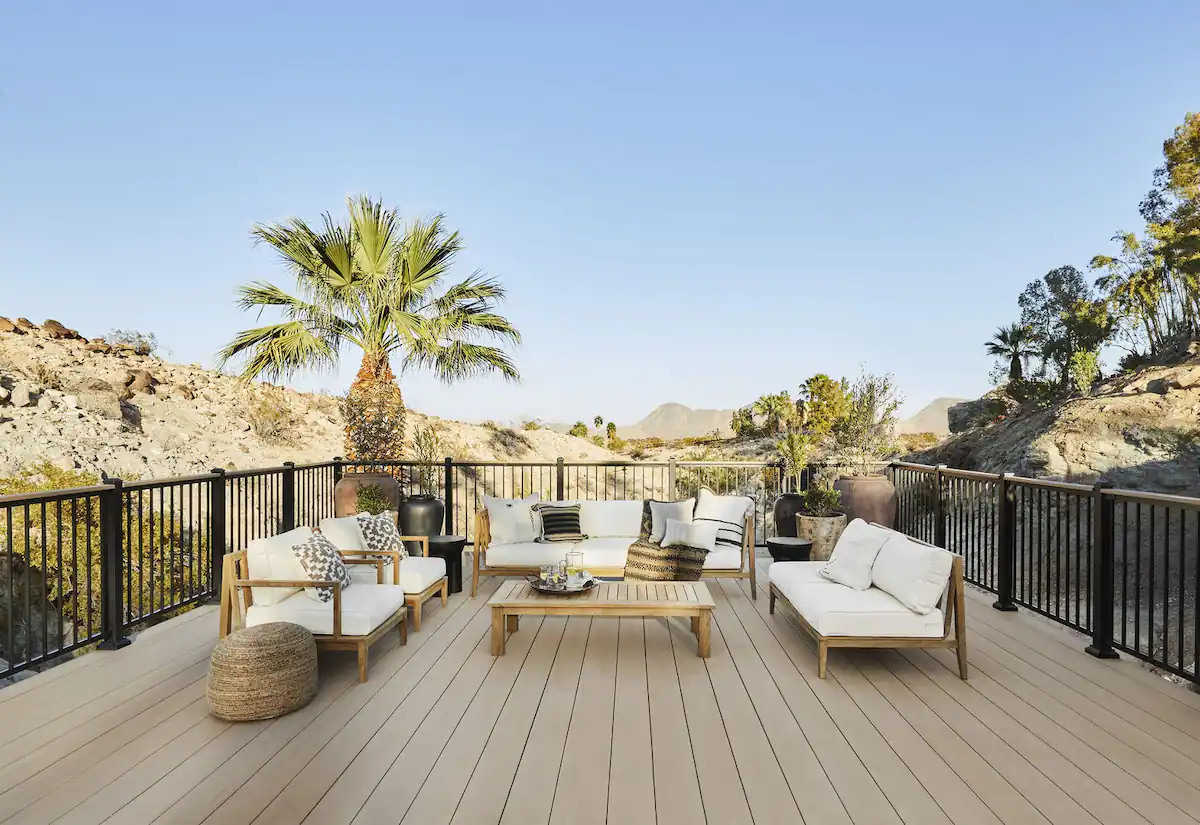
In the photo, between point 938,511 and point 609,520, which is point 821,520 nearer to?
point 938,511

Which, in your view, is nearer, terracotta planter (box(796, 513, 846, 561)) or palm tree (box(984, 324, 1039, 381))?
terracotta planter (box(796, 513, 846, 561))

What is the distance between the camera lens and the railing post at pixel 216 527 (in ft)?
15.9

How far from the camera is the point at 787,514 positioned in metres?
6.58

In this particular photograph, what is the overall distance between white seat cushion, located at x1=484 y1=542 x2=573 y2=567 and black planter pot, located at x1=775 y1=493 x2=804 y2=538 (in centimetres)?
235

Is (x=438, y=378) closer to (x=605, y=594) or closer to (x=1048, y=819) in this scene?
(x=605, y=594)

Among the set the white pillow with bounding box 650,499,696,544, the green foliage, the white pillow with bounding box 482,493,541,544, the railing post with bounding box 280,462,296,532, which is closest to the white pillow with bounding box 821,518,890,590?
the white pillow with bounding box 650,499,696,544

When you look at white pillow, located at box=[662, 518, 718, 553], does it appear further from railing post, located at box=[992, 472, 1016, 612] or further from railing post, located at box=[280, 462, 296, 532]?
railing post, located at box=[280, 462, 296, 532]

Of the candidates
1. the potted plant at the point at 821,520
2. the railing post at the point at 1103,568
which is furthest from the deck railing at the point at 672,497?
the potted plant at the point at 821,520

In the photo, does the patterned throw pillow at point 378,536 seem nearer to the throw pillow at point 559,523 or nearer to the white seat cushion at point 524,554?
the white seat cushion at point 524,554

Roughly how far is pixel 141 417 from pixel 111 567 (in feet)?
46.0

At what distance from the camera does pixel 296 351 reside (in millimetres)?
7855

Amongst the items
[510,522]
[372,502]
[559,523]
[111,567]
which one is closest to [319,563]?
[111,567]

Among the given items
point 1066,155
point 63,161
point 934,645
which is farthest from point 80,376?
point 1066,155

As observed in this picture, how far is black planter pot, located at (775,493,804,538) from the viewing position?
656 centimetres
